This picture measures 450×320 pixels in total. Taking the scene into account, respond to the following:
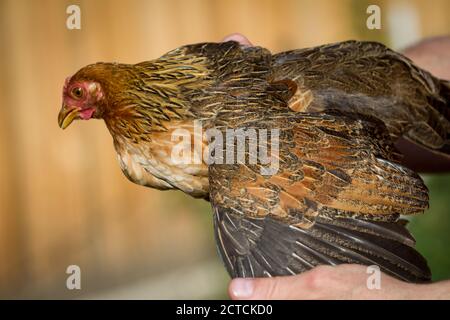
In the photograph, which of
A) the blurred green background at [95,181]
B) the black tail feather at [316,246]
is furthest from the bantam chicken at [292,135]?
the blurred green background at [95,181]

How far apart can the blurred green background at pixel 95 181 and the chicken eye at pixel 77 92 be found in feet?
6.78

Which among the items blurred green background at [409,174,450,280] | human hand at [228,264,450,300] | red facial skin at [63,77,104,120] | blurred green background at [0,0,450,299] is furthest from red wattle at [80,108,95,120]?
blurred green background at [409,174,450,280]

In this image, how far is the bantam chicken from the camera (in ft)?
8.17

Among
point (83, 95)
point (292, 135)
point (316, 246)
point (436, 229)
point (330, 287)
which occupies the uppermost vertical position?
point (83, 95)

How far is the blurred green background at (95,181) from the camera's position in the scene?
486 centimetres

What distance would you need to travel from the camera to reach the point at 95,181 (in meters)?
5.02

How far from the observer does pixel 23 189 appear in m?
4.86

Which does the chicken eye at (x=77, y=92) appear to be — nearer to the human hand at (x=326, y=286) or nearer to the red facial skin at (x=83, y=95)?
the red facial skin at (x=83, y=95)

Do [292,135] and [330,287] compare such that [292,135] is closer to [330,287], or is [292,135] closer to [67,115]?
[330,287]

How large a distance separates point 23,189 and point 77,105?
2211mm

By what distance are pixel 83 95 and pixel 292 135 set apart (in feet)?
3.08

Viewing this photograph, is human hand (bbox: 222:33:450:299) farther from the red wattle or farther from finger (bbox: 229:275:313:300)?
the red wattle

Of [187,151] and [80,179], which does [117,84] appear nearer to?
[187,151]

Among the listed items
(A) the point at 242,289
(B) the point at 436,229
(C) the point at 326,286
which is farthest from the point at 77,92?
(B) the point at 436,229
